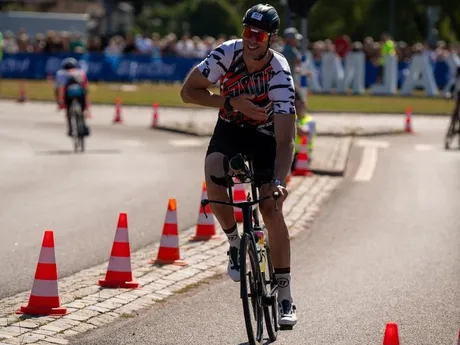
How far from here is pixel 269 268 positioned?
27.8 ft

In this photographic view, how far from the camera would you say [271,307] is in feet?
27.4

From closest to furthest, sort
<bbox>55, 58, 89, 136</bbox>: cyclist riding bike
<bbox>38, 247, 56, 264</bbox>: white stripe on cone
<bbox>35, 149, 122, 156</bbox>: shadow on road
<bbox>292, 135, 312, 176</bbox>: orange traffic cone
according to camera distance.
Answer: <bbox>38, 247, 56, 264</bbox>: white stripe on cone < <bbox>292, 135, 312, 176</bbox>: orange traffic cone < <bbox>35, 149, 122, 156</bbox>: shadow on road < <bbox>55, 58, 89, 136</bbox>: cyclist riding bike

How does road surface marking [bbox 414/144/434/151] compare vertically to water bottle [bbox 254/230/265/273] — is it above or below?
below

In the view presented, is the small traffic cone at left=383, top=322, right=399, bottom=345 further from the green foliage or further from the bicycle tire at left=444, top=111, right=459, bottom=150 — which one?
the green foliage

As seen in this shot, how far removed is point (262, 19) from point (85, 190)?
32.7 feet

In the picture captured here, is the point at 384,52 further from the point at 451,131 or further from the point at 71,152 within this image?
the point at 71,152

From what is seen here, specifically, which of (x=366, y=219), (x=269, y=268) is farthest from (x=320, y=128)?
(x=269, y=268)

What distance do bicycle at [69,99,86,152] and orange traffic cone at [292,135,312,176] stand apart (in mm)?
5719

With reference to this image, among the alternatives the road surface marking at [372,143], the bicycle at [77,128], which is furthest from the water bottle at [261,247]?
the road surface marking at [372,143]

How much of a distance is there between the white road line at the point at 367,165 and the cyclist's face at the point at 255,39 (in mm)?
11441

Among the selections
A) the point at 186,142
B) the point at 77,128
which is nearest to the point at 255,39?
the point at 77,128

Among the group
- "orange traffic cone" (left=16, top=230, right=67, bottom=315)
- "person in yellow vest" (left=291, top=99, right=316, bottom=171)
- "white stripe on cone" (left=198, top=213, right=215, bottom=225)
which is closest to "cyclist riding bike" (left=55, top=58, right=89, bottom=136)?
"person in yellow vest" (left=291, top=99, right=316, bottom=171)

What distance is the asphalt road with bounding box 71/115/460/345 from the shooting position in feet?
28.2

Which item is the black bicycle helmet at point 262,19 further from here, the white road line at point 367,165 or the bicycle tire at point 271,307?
the white road line at point 367,165
